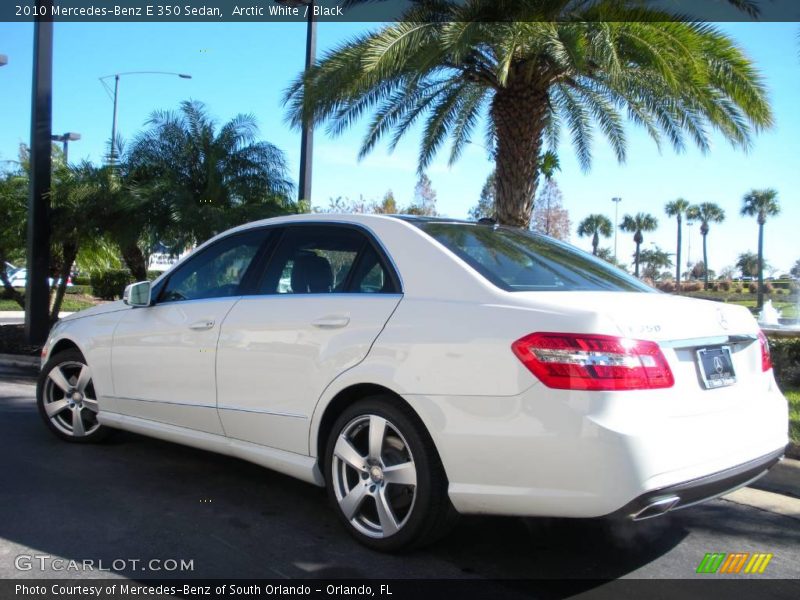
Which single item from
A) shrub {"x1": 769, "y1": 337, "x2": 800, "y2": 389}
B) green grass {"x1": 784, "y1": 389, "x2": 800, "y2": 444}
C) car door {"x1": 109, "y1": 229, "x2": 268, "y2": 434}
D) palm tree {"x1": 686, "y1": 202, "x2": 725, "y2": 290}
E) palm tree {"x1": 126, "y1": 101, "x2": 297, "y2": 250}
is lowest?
green grass {"x1": 784, "y1": 389, "x2": 800, "y2": 444}

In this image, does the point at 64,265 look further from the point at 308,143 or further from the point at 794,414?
the point at 794,414

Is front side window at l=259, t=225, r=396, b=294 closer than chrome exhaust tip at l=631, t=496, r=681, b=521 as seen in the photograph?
No

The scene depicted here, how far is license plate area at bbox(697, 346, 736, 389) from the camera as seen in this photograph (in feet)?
10.9

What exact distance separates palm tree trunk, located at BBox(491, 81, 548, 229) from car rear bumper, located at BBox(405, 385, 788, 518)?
7.62 metres

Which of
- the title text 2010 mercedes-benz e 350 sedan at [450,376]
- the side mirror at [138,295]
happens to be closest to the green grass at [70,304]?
the side mirror at [138,295]

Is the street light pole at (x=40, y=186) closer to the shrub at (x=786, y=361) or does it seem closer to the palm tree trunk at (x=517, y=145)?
the palm tree trunk at (x=517, y=145)

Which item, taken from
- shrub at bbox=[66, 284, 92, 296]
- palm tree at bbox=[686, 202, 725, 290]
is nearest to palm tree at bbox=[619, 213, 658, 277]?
palm tree at bbox=[686, 202, 725, 290]

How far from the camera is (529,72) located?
33.5ft

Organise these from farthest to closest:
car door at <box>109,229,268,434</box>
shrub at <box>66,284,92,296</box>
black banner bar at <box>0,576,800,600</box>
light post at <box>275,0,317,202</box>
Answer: shrub at <box>66,284,92,296</box>
light post at <box>275,0,317,202</box>
car door at <box>109,229,268,434</box>
black banner bar at <box>0,576,800,600</box>

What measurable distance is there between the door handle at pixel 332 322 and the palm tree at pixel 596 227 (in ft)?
229

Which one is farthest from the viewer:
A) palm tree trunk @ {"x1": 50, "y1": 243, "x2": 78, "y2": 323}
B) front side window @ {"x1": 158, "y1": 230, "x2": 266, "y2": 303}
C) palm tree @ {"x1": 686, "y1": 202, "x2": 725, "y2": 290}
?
palm tree @ {"x1": 686, "y1": 202, "x2": 725, "y2": 290}

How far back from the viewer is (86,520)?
4098mm

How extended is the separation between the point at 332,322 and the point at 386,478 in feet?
2.74

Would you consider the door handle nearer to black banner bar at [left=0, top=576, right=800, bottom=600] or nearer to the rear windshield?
the rear windshield
